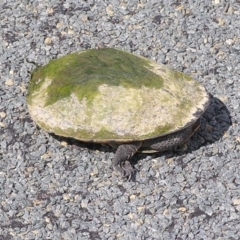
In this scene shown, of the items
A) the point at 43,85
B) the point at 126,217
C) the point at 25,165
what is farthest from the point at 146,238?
the point at 43,85

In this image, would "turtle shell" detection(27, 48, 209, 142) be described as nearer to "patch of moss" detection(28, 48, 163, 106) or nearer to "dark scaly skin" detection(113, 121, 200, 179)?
"patch of moss" detection(28, 48, 163, 106)

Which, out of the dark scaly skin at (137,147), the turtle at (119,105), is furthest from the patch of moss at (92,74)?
the dark scaly skin at (137,147)

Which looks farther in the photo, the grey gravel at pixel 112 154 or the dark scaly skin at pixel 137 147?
the dark scaly skin at pixel 137 147

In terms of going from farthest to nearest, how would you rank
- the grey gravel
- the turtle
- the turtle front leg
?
1. the turtle front leg
2. the turtle
3. the grey gravel

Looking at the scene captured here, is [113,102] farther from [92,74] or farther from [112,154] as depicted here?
[112,154]

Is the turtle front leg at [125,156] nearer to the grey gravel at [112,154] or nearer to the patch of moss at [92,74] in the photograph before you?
the grey gravel at [112,154]

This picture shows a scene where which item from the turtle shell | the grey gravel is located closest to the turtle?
the turtle shell
